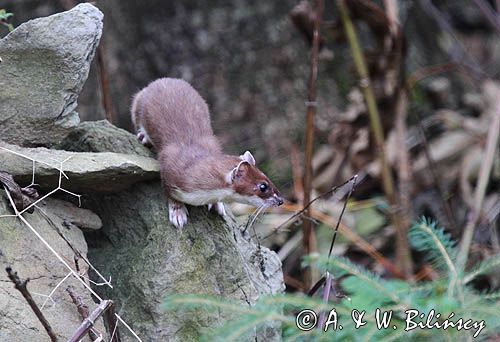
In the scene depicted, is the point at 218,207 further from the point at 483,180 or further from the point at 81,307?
the point at 483,180

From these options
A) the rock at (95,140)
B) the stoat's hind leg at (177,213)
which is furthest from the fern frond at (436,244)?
the rock at (95,140)

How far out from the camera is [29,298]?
2.48 m

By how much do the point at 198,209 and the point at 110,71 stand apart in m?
3.37

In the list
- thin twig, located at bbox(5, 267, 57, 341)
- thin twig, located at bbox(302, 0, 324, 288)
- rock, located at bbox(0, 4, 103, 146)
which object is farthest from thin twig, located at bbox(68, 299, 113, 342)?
thin twig, located at bbox(302, 0, 324, 288)

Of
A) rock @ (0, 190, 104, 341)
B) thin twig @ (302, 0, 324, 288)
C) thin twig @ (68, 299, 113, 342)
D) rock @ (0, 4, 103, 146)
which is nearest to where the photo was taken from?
thin twig @ (68, 299, 113, 342)

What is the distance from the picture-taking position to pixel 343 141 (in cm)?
640

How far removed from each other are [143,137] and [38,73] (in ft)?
2.37

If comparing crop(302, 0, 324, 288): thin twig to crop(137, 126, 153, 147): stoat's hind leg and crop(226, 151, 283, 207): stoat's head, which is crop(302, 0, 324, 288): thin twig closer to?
crop(137, 126, 153, 147): stoat's hind leg

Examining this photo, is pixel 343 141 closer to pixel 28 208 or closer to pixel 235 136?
pixel 235 136

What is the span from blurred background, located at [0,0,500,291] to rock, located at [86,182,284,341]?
2.42 m

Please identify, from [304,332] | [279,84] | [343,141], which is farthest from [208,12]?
[304,332]

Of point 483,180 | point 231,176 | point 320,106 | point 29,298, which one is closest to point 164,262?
point 231,176

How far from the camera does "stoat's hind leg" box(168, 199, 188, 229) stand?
3.19m

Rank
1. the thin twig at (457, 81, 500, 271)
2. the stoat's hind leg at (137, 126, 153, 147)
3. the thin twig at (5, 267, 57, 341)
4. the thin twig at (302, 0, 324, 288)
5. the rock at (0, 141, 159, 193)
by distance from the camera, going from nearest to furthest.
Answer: the thin twig at (5, 267, 57, 341) < the rock at (0, 141, 159, 193) < the stoat's hind leg at (137, 126, 153, 147) < the thin twig at (302, 0, 324, 288) < the thin twig at (457, 81, 500, 271)
